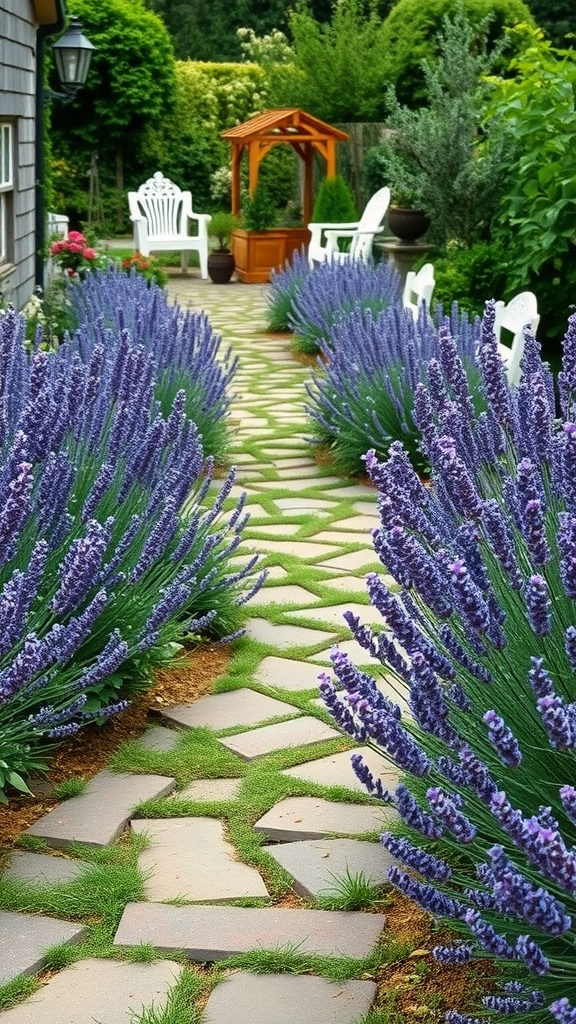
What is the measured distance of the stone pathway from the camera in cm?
214

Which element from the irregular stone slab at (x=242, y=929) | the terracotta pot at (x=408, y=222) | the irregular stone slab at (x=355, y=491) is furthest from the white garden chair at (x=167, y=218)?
the irregular stone slab at (x=242, y=929)

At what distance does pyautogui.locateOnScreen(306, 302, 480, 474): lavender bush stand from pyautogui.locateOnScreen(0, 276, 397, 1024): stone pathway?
5.34 feet

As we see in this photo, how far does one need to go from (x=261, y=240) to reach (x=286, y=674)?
13213 millimetres

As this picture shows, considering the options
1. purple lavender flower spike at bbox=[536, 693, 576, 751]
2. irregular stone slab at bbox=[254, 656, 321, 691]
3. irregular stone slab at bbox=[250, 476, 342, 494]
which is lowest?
irregular stone slab at bbox=[254, 656, 321, 691]

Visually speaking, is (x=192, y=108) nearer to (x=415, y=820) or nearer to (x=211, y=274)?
(x=211, y=274)

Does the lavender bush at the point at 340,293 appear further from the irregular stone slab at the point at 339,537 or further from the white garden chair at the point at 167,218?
the white garden chair at the point at 167,218

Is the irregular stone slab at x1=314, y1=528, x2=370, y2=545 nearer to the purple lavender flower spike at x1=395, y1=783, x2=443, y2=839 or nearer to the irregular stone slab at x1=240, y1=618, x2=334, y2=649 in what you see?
the irregular stone slab at x1=240, y1=618, x2=334, y2=649

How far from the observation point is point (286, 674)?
12.3ft

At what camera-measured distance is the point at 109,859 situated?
103 inches

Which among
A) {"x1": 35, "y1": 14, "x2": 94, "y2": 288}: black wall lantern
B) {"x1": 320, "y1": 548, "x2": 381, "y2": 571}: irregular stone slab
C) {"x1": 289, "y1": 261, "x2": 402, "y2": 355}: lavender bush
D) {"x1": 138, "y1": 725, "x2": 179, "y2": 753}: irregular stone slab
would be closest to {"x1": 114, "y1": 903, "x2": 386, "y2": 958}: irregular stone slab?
{"x1": 138, "y1": 725, "x2": 179, "y2": 753}: irregular stone slab

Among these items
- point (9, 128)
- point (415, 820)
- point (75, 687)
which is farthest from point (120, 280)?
point (415, 820)

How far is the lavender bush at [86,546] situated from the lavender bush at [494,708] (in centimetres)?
67

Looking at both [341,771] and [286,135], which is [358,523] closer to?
[341,771]

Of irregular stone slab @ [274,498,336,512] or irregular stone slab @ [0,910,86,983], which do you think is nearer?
irregular stone slab @ [0,910,86,983]
